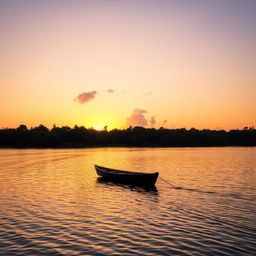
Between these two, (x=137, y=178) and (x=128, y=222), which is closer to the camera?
(x=128, y=222)

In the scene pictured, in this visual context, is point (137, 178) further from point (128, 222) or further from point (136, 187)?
point (128, 222)

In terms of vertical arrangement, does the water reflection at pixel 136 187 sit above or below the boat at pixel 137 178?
below

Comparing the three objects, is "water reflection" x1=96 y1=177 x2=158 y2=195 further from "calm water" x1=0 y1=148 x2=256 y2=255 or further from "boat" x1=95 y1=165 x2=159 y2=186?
"calm water" x1=0 y1=148 x2=256 y2=255

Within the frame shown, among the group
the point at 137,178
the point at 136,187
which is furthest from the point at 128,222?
the point at 137,178

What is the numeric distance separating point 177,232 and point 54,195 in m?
19.4

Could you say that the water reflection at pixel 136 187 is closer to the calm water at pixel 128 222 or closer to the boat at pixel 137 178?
the boat at pixel 137 178

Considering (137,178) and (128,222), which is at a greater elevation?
(137,178)

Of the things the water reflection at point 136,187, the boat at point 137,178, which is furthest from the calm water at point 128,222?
the boat at point 137,178

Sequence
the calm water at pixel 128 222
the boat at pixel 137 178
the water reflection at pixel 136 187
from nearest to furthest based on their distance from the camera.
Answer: the calm water at pixel 128 222 → the water reflection at pixel 136 187 → the boat at pixel 137 178

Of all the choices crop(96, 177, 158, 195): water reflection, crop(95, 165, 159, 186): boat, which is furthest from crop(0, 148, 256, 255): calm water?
crop(95, 165, 159, 186): boat

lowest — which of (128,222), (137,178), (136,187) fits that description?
(136,187)

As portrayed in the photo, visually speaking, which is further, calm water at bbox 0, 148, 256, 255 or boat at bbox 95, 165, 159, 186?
boat at bbox 95, 165, 159, 186

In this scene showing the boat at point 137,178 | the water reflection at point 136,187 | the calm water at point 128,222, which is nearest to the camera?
the calm water at point 128,222

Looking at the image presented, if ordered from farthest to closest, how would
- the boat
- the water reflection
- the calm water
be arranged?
the boat → the water reflection → the calm water
